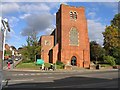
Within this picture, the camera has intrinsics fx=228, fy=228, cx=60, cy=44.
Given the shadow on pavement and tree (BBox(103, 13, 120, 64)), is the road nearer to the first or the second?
the shadow on pavement

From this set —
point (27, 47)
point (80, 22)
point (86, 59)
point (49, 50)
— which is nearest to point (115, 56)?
point (86, 59)

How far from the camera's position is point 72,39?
2352 inches

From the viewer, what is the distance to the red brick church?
58.7 m

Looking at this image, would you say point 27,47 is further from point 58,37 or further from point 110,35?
point 110,35

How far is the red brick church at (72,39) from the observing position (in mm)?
58656

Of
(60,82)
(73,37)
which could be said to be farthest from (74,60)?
(60,82)

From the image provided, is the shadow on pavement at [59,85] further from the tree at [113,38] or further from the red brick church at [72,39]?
the tree at [113,38]

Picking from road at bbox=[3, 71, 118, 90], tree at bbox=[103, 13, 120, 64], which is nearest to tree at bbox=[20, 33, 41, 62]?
tree at bbox=[103, 13, 120, 64]

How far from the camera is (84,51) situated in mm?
59562

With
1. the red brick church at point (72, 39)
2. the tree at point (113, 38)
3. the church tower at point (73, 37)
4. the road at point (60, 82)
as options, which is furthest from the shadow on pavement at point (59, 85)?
the tree at point (113, 38)

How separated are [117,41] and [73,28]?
40.0 ft

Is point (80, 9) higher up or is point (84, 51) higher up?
point (80, 9)

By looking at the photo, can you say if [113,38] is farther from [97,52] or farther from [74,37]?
[97,52]

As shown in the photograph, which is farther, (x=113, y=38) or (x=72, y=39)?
(x=113, y=38)
